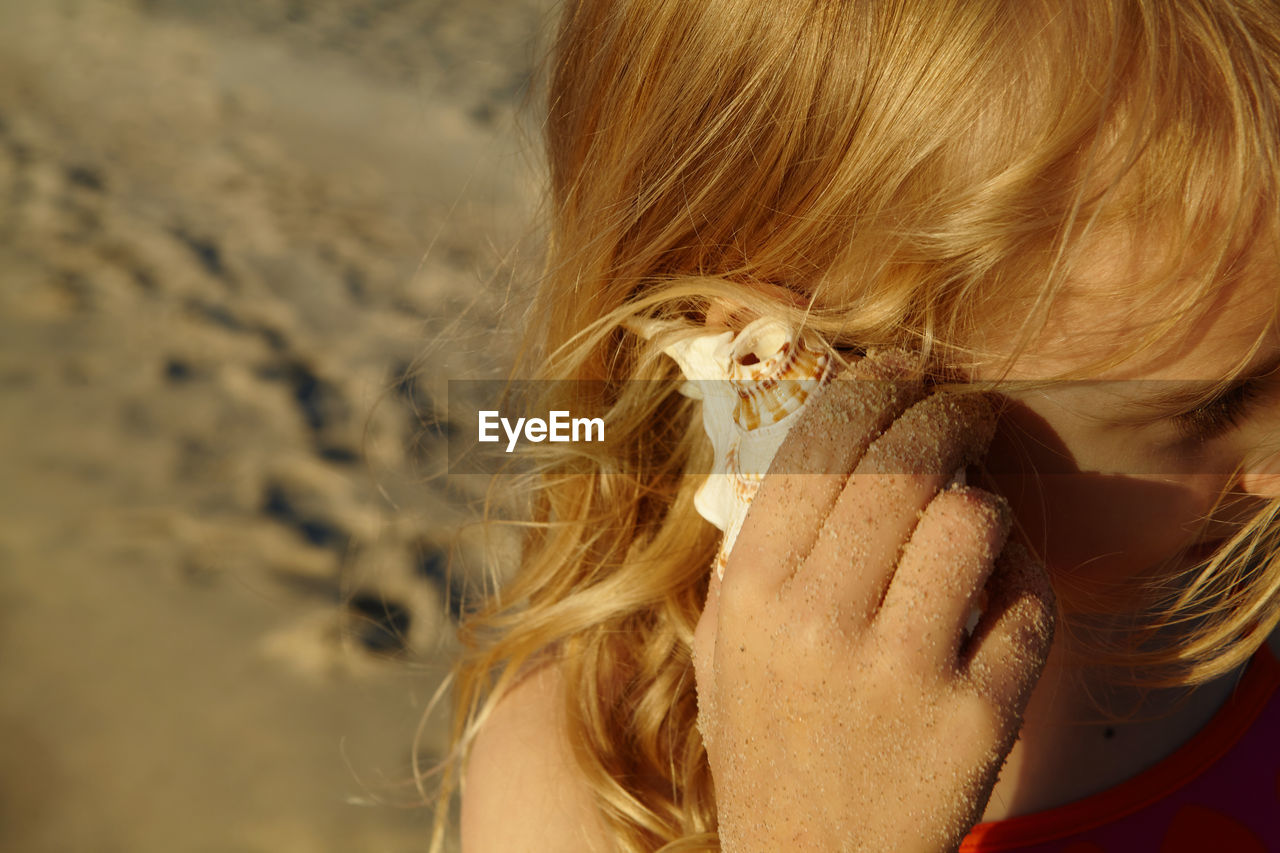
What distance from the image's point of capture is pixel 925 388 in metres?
1.01

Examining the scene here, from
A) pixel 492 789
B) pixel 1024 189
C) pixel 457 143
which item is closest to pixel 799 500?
pixel 1024 189

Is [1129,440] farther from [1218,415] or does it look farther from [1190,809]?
[1190,809]

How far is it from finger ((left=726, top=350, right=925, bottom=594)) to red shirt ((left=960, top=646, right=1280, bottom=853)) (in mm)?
703

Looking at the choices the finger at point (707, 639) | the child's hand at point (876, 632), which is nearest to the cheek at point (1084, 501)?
the child's hand at point (876, 632)

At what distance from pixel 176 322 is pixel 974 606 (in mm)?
3369

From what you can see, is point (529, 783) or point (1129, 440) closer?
point (1129, 440)

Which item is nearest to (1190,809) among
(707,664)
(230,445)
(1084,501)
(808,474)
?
(1084,501)

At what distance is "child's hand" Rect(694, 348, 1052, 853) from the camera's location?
83 centimetres

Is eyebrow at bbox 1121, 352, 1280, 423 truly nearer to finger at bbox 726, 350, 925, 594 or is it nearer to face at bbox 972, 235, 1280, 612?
face at bbox 972, 235, 1280, 612

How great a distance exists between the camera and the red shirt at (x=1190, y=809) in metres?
1.34

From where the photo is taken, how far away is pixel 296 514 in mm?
2850

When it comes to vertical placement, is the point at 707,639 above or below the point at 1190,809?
above

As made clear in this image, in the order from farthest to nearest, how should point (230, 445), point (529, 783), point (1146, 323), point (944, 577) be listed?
point (230, 445), point (529, 783), point (1146, 323), point (944, 577)

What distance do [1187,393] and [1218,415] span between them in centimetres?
10
